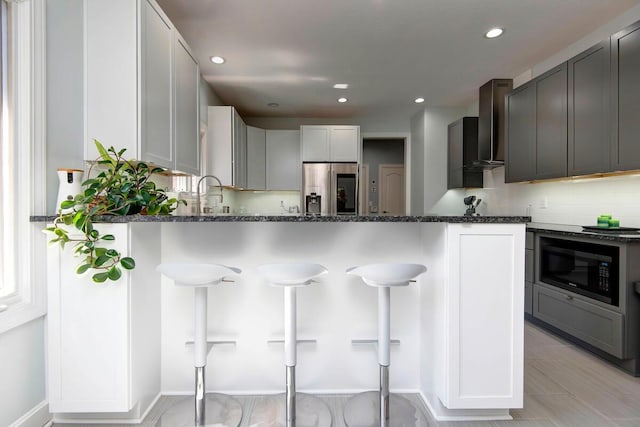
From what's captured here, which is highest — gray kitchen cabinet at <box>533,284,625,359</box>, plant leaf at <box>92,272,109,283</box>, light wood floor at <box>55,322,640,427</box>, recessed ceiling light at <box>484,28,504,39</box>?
recessed ceiling light at <box>484,28,504,39</box>

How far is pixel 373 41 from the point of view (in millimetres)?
2900

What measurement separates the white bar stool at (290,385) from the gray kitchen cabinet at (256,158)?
3598 mm

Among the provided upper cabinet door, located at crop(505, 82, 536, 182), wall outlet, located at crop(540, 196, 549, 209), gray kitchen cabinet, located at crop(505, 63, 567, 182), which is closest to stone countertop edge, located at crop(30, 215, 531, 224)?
gray kitchen cabinet, located at crop(505, 63, 567, 182)

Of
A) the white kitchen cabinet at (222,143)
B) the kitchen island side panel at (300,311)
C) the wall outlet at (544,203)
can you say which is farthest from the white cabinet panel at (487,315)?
the white kitchen cabinet at (222,143)

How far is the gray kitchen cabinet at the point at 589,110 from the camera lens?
7.93 feet

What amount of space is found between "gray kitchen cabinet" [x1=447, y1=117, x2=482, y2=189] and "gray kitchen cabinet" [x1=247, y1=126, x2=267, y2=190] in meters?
2.84

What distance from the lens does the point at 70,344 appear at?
5.22ft

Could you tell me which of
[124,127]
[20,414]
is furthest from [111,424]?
[124,127]

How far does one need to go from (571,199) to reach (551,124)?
2.54ft

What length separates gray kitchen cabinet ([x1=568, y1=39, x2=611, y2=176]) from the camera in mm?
2416

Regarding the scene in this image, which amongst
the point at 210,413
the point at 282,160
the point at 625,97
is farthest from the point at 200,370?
the point at 282,160

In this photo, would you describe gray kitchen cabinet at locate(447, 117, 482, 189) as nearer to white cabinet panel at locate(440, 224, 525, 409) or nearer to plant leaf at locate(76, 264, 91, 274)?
white cabinet panel at locate(440, 224, 525, 409)

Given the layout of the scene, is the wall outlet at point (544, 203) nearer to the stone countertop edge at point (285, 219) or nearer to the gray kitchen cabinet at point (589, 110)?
the gray kitchen cabinet at point (589, 110)

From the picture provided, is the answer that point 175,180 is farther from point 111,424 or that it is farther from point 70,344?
point 111,424
